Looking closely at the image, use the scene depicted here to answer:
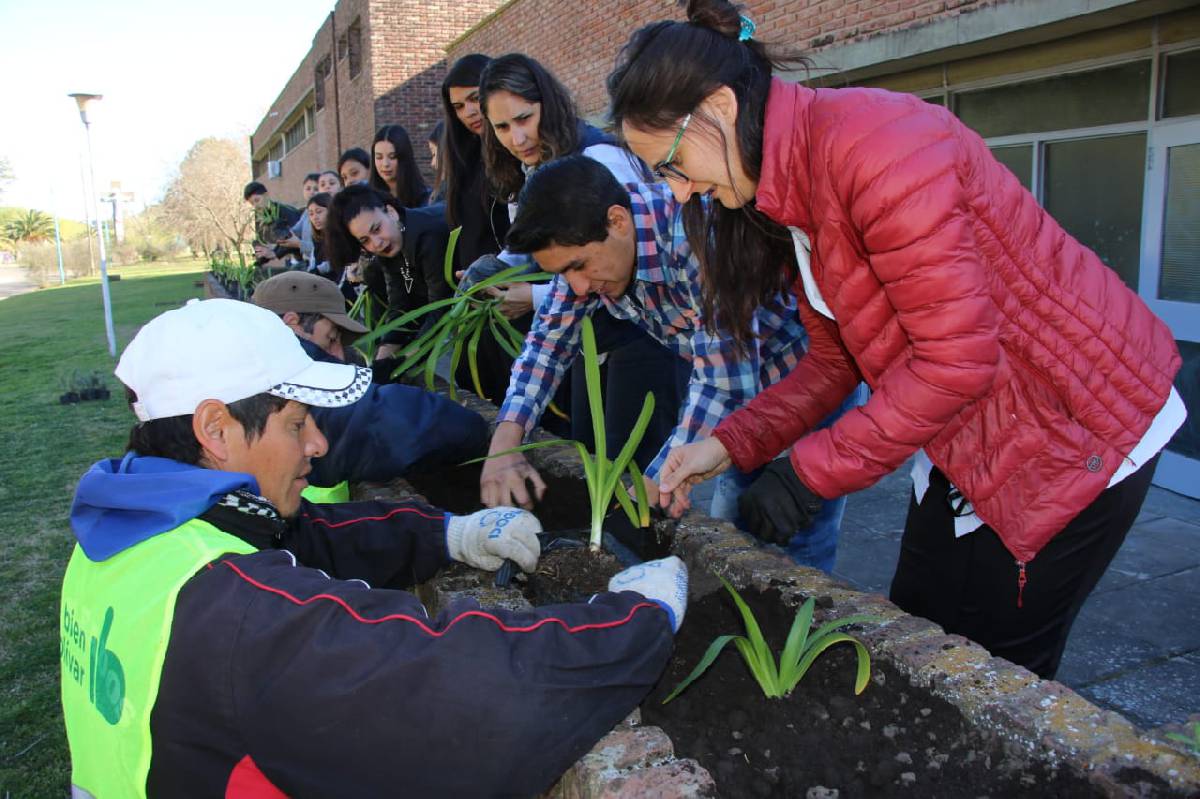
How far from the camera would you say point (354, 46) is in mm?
22188

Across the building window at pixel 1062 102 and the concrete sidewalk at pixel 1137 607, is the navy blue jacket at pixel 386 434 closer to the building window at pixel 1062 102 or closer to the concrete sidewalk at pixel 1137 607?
the concrete sidewalk at pixel 1137 607

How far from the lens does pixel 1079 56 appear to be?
5305 millimetres

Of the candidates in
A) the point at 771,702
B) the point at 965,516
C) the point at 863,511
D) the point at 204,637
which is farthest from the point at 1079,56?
the point at 204,637

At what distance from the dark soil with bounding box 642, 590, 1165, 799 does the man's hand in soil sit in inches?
40.1

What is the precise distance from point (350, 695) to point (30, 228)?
9433cm

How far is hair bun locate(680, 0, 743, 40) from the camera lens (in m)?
1.64

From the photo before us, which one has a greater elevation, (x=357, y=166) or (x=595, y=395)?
(x=357, y=166)

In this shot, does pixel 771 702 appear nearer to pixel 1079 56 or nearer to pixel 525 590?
pixel 525 590

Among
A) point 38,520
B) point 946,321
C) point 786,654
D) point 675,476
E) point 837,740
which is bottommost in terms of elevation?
point 38,520

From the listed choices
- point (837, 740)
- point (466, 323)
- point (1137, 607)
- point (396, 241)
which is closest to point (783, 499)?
point (837, 740)

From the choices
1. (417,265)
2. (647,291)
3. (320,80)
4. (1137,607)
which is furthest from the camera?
(320,80)

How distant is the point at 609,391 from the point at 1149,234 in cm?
362

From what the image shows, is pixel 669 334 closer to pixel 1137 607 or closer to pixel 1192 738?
pixel 1192 738

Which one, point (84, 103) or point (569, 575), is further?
point (84, 103)
